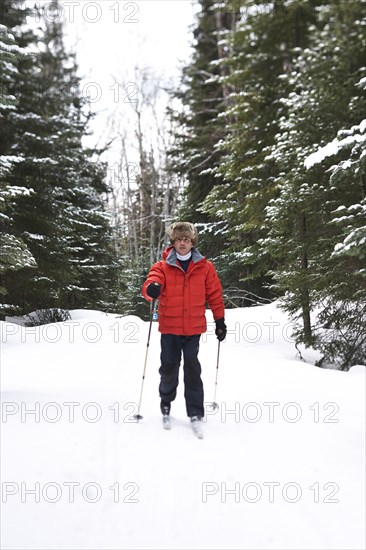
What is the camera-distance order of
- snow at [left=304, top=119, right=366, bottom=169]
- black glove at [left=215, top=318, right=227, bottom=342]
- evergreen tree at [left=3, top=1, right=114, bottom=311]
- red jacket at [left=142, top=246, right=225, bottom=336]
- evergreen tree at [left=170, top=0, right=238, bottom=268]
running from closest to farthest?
1. snow at [left=304, top=119, right=366, bottom=169]
2. red jacket at [left=142, top=246, right=225, bottom=336]
3. black glove at [left=215, top=318, right=227, bottom=342]
4. evergreen tree at [left=3, top=1, right=114, bottom=311]
5. evergreen tree at [left=170, top=0, right=238, bottom=268]

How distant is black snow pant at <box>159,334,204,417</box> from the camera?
15.4 feet

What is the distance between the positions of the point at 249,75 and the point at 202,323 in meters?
9.52

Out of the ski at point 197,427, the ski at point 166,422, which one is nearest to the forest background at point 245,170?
the ski at point 197,427

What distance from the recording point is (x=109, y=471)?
141 inches

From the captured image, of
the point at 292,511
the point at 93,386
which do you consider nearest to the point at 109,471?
the point at 292,511

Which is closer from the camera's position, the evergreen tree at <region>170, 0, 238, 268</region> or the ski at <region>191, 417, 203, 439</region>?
the ski at <region>191, 417, 203, 439</region>

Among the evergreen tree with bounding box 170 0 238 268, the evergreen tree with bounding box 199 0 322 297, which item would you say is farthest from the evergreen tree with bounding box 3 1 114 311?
the evergreen tree with bounding box 170 0 238 268

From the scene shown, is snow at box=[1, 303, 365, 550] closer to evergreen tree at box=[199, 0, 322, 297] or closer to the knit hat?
the knit hat

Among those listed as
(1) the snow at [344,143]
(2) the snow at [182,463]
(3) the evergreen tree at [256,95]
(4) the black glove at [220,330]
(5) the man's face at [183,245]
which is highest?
(3) the evergreen tree at [256,95]

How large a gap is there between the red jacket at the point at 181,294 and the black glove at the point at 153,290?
137 mm

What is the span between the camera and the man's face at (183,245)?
4723mm

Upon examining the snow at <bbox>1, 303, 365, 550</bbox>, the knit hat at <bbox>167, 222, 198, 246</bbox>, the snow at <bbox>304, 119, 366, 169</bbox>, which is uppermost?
the snow at <bbox>304, 119, 366, 169</bbox>

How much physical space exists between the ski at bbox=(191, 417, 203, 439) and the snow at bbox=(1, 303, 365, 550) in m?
0.07

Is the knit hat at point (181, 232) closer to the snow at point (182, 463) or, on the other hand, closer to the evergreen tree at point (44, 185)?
the snow at point (182, 463)
